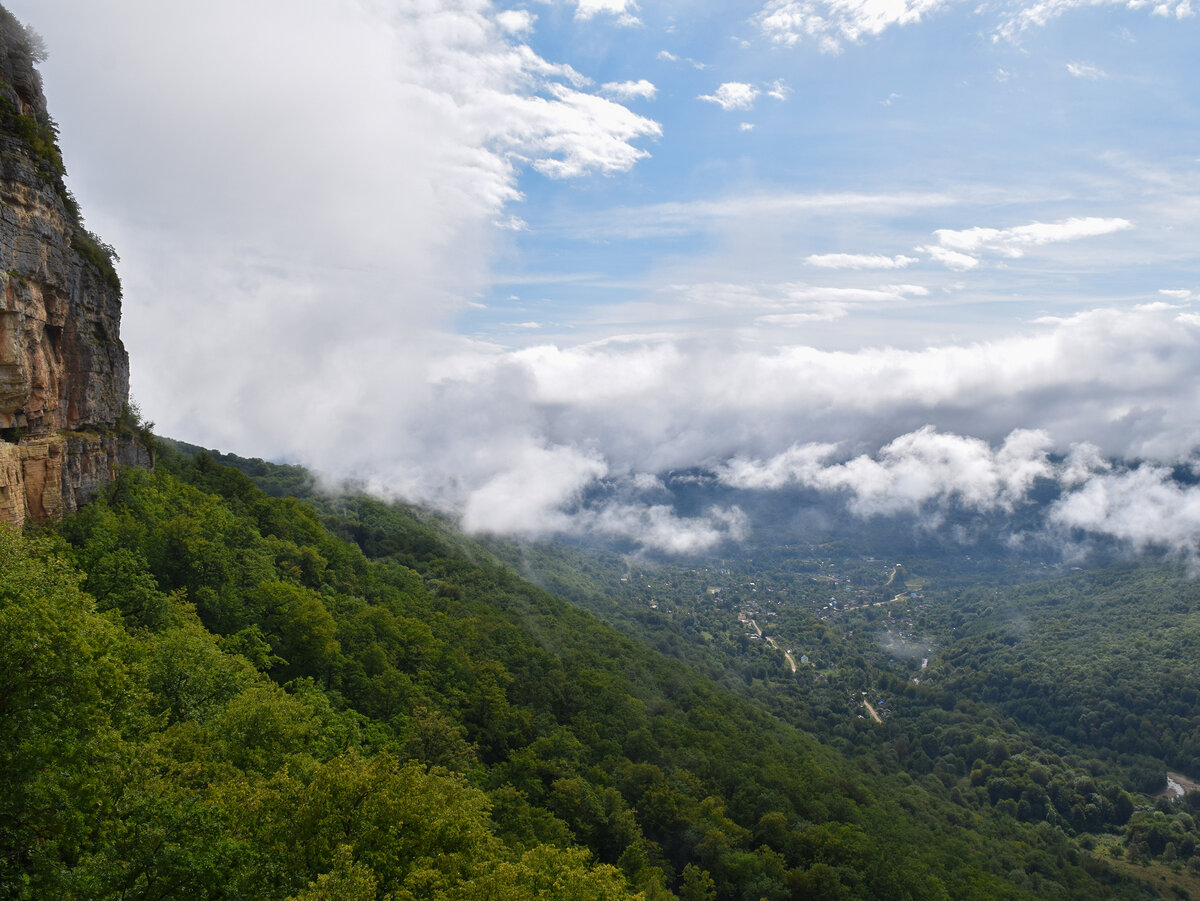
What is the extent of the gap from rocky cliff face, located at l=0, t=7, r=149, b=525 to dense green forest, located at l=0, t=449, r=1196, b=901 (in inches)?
136

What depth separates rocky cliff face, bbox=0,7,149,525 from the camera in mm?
32344

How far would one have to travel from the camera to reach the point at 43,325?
3619 cm

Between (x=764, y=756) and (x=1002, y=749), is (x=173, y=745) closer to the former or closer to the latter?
(x=764, y=756)

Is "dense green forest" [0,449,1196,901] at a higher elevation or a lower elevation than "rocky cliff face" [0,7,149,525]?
lower

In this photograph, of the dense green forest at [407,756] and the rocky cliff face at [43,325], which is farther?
the rocky cliff face at [43,325]

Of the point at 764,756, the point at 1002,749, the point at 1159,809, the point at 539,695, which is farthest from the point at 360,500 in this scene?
the point at 1159,809

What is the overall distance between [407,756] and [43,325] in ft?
111

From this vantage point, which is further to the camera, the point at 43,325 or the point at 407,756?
the point at 407,756

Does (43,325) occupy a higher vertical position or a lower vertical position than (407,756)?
higher

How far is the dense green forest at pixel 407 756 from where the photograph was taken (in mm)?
16266

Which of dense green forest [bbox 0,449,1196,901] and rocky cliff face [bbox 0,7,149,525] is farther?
rocky cliff face [bbox 0,7,149,525]

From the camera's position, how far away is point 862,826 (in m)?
63.8

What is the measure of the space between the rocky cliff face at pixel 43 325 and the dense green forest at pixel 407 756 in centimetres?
345

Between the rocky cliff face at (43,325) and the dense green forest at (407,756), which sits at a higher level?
the rocky cliff face at (43,325)
